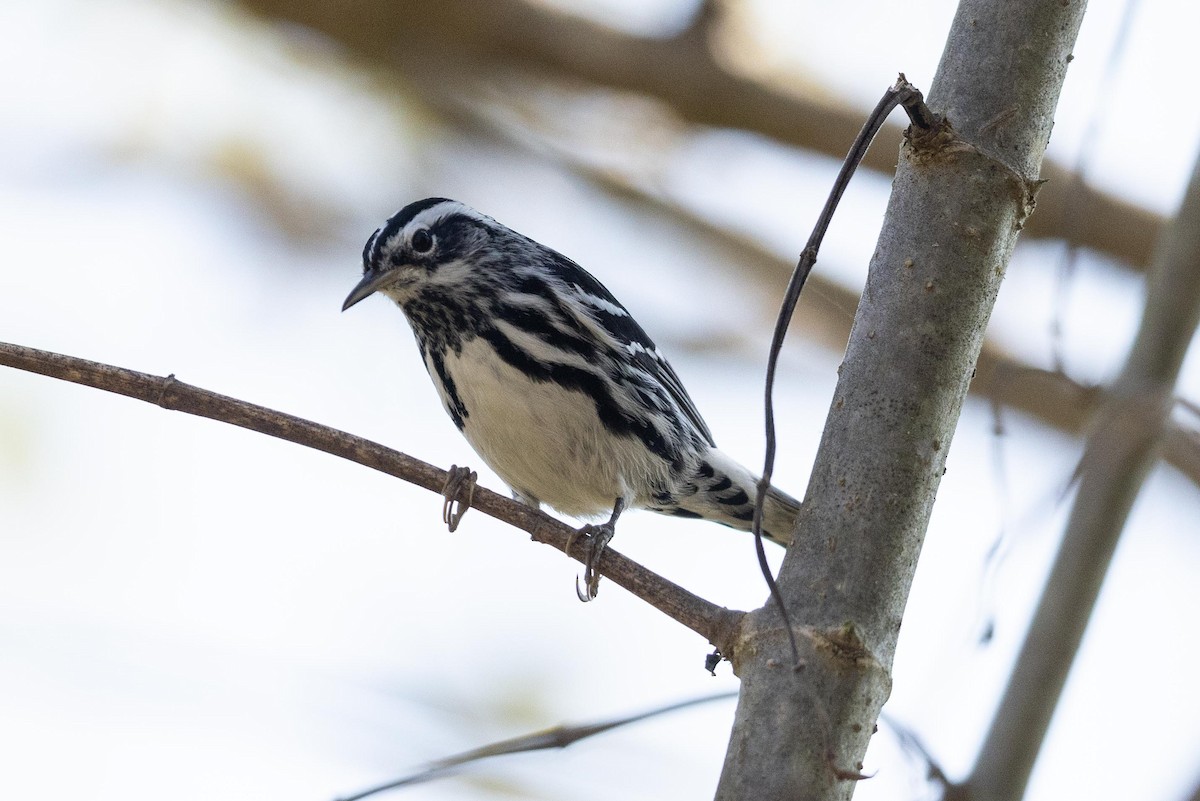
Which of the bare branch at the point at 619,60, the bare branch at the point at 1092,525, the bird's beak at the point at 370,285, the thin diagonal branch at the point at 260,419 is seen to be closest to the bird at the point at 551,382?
the bird's beak at the point at 370,285

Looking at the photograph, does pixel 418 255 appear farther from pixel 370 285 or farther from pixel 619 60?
pixel 619 60

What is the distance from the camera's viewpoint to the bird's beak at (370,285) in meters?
4.22

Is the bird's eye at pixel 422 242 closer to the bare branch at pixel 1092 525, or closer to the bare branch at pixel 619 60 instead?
the bare branch at pixel 619 60

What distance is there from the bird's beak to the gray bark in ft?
7.71

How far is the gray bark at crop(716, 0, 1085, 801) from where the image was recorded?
1.93 meters

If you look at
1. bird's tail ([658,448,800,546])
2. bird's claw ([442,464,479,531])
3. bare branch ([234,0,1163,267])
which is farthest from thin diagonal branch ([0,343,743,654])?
bare branch ([234,0,1163,267])

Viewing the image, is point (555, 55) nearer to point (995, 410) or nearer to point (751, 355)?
point (751, 355)

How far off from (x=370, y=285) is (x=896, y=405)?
253cm

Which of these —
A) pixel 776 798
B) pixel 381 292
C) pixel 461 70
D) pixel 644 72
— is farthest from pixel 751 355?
pixel 776 798

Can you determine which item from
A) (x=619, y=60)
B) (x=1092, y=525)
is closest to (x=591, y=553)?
(x=1092, y=525)

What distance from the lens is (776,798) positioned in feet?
6.08

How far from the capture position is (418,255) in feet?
14.0

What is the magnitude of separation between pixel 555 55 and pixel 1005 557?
433 cm

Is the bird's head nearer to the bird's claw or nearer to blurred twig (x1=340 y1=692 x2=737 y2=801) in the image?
the bird's claw
